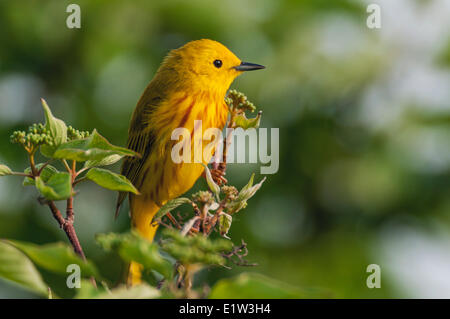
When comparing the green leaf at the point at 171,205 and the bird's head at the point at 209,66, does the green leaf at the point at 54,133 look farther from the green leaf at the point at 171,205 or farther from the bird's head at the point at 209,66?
the bird's head at the point at 209,66

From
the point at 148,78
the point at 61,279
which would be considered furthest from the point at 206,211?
the point at 148,78

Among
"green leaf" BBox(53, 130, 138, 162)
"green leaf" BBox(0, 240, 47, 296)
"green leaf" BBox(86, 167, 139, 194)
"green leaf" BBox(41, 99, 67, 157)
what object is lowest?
"green leaf" BBox(0, 240, 47, 296)

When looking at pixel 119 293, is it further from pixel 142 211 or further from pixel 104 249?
pixel 142 211

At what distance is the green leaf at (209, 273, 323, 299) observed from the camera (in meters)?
0.67

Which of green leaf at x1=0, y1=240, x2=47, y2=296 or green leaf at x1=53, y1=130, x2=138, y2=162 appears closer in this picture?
green leaf at x1=0, y1=240, x2=47, y2=296

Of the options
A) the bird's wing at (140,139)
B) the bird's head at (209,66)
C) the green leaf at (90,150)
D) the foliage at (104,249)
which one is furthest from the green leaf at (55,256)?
the bird's head at (209,66)

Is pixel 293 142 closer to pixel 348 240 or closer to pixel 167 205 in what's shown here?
pixel 348 240

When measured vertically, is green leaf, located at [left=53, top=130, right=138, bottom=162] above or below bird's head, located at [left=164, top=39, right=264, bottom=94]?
below

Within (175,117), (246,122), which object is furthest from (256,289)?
(175,117)

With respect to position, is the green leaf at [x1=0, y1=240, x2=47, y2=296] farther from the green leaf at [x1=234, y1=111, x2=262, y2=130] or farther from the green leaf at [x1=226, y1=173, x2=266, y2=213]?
the green leaf at [x1=234, y1=111, x2=262, y2=130]

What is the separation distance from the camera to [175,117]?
8.44ft

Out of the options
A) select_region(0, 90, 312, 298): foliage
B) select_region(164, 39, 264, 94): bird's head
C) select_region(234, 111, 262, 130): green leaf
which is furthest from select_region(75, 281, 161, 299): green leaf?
select_region(164, 39, 264, 94): bird's head

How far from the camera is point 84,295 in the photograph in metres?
0.70

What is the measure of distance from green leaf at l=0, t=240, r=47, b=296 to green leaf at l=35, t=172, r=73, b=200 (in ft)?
0.30
